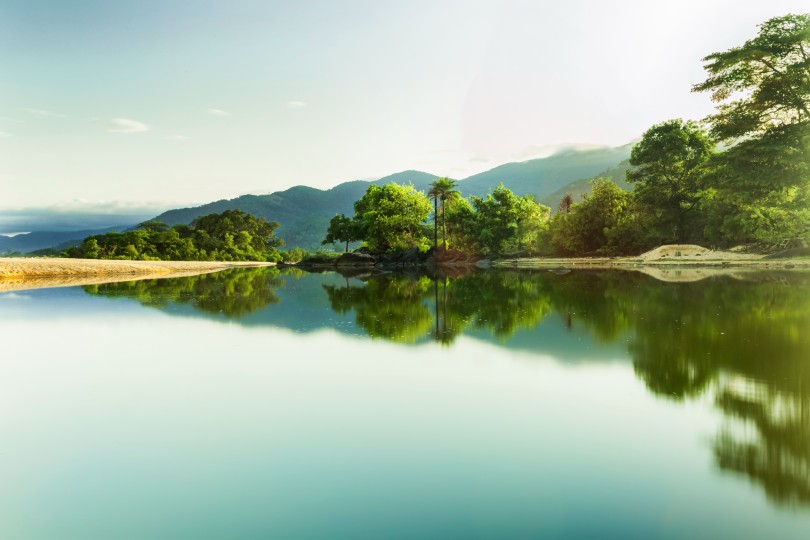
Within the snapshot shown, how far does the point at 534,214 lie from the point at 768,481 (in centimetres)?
6590

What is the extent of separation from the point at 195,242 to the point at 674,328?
79.7 metres

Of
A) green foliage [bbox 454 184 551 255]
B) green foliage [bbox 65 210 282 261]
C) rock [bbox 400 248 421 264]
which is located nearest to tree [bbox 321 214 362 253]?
green foliage [bbox 65 210 282 261]

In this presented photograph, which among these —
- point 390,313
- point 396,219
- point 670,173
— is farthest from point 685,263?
point 390,313

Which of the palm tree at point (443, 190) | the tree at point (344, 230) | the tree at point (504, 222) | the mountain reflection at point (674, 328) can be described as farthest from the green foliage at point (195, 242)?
the mountain reflection at point (674, 328)

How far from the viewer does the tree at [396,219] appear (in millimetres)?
67938

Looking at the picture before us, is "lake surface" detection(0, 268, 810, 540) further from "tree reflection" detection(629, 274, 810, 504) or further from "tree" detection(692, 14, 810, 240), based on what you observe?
"tree" detection(692, 14, 810, 240)

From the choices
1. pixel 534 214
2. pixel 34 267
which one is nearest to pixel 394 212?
pixel 534 214

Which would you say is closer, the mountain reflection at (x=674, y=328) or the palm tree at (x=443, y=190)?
the mountain reflection at (x=674, y=328)

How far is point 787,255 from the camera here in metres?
39.6

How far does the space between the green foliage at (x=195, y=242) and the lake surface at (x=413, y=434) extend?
59714 mm

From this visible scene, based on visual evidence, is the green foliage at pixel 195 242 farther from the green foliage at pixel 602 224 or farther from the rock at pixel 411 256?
the green foliage at pixel 602 224

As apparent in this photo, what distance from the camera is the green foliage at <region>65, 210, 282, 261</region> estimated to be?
64.9m

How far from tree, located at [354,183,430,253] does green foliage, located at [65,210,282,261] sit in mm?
25293

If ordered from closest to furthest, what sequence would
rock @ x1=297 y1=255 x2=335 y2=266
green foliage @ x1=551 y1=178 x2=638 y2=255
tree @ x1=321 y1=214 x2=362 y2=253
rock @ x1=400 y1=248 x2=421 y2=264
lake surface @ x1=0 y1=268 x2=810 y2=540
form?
lake surface @ x1=0 y1=268 x2=810 y2=540, green foliage @ x1=551 y1=178 x2=638 y2=255, rock @ x1=400 y1=248 x2=421 y2=264, rock @ x1=297 y1=255 x2=335 y2=266, tree @ x1=321 y1=214 x2=362 y2=253
